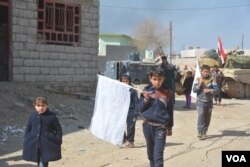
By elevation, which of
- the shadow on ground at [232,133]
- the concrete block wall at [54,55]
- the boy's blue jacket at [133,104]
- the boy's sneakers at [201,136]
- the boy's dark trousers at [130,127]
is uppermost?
the concrete block wall at [54,55]

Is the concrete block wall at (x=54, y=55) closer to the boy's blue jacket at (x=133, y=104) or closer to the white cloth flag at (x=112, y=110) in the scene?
the boy's blue jacket at (x=133, y=104)

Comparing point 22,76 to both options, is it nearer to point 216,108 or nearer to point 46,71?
point 46,71

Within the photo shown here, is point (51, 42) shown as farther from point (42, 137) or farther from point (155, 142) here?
point (155, 142)

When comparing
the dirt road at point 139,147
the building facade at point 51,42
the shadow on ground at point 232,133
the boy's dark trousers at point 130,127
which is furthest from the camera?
the building facade at point 51,42

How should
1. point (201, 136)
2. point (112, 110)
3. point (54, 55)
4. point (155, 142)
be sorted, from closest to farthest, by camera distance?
1. point (155, 142)
2. point (112, 110)
3. point (201, 136)
4. point (54, 55)

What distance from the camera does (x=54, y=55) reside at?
1862cm

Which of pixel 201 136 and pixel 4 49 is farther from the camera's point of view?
pixel 4 49

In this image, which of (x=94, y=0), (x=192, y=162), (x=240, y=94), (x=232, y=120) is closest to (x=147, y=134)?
(x=192, y=162)

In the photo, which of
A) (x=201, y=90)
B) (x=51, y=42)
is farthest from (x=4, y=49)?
(x=201, y=90)

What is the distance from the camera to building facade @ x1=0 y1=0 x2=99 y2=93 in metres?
17.4

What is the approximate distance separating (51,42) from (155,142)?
40.4ft

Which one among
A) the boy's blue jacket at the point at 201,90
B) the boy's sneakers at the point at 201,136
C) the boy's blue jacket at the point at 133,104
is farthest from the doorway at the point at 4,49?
the boy's blue jacket at the point at 133,104

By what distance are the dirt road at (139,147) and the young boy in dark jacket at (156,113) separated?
156 centimetres

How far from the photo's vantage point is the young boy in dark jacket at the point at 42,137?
275 inches
